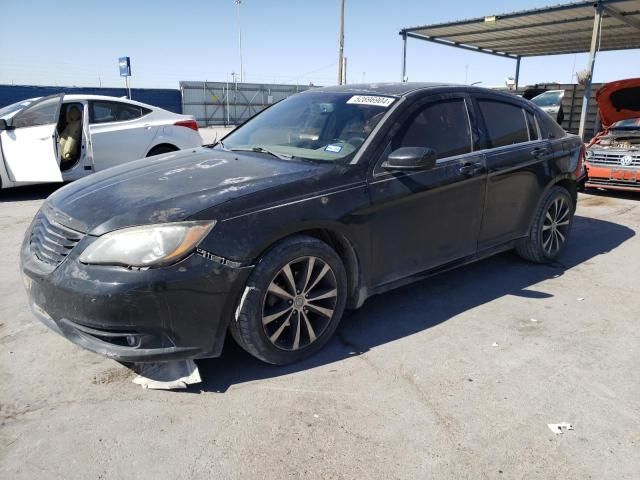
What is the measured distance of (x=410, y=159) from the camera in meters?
3.11

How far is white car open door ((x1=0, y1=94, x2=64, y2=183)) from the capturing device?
720cm

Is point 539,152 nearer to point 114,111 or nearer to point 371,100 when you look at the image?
point 371,100

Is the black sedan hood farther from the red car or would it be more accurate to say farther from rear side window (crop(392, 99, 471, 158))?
the red car

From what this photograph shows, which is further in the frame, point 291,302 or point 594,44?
point 594,44

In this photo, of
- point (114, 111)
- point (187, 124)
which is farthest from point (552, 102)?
point (114, 111)

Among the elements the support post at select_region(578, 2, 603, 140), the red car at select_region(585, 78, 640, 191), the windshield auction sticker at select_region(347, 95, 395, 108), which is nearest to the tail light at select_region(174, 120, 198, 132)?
the windshield auction sticker at select_region(347, 95, 395, 108)

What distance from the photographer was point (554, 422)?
8.09ft

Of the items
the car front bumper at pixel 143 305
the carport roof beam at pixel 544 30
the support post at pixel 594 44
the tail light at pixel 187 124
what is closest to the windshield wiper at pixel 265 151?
the car front bumper at pixel 143 305

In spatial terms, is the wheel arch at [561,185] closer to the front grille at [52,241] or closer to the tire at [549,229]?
the tire at [549,229]

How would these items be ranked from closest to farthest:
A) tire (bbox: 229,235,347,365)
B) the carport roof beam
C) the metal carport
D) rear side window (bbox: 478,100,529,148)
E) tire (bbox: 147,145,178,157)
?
tire (bbox: 229,235,347,365)
rear side window (bbox: 478,100,529,148)
tire (bbox: 147,145,178,157)
the metal carport
the carport roof beam

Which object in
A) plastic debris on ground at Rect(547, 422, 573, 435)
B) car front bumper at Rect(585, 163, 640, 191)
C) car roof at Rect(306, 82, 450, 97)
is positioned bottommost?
plastic debris on ground at Rect(547, 422, 573, 435)

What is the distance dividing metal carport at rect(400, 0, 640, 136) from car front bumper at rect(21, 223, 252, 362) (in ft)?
40.7

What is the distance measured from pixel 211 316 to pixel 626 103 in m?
10.6

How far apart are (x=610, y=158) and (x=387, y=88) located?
608 cm
